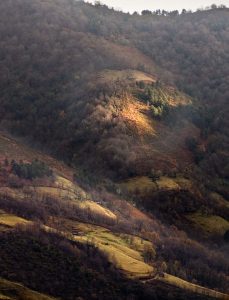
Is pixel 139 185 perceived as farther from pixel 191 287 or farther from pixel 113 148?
pixel 191 287

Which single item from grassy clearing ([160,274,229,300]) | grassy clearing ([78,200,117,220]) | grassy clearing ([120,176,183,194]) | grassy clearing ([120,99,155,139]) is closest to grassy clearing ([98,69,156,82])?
grassy clearing ([120,99,155,139])

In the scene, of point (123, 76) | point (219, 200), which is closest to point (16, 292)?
point (219, 200)

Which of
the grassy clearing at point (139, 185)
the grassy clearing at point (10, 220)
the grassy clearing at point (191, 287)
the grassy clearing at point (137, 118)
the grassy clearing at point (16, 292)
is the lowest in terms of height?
the grassy clearing at point (139, 185)

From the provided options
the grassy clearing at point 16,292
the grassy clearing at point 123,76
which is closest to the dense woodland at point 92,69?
the grassy clearing at point 123,76

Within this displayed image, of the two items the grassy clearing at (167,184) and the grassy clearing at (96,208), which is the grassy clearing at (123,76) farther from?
the grassy clearing at (96,208)

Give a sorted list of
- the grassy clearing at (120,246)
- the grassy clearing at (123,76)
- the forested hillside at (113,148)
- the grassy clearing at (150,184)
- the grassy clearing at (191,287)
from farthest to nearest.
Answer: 1. the grassy clearing at (123,76)
2. the grassy clearing at (150,184)
3. the grassy clearing at (120,246)
4. the forested hillside at (113,148)
5. the grassy clearing at (191,287)

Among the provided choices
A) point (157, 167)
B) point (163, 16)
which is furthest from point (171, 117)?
point (163, 16)
